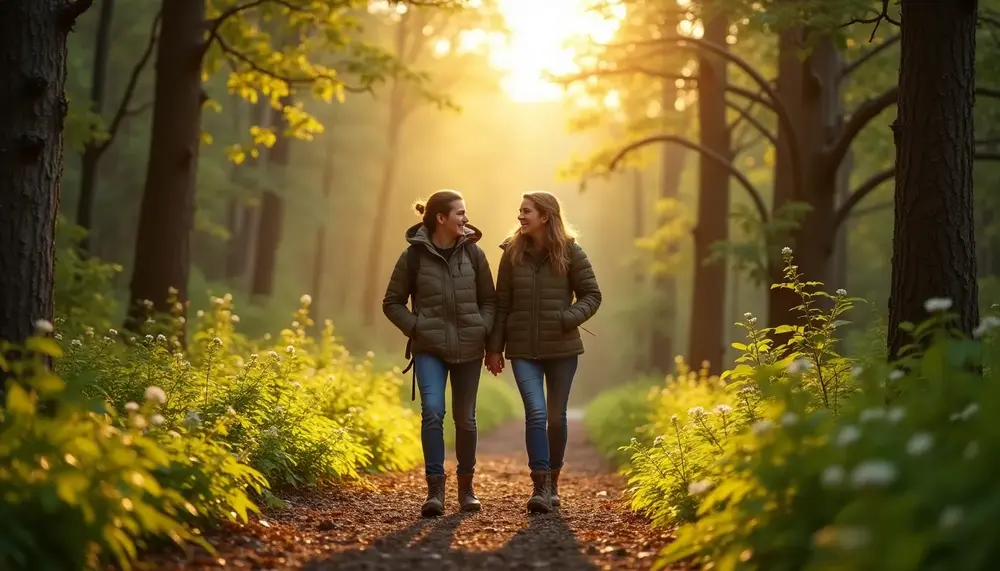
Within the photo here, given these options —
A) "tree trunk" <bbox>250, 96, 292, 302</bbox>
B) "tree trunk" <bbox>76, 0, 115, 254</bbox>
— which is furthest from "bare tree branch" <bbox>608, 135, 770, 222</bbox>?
"tree trunk" <bbox>250, 96, 292, 302</bbox>

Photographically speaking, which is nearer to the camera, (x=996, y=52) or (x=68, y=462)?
(x=68, y=462)

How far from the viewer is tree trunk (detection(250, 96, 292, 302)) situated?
2247 centimetres

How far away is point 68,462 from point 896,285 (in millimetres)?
4680

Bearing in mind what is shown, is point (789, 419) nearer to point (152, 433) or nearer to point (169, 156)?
point (152, 433)

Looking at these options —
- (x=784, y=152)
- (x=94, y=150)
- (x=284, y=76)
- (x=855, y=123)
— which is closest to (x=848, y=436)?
(x=855, y=123)

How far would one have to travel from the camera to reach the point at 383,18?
1153 inches

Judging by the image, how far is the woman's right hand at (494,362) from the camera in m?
7.10

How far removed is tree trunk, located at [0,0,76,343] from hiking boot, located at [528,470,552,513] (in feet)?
11.6

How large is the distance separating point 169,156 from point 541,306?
5.31 metres

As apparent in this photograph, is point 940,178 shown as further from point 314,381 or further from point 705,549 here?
point 314,381

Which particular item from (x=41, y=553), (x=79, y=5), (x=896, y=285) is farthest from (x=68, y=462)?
(x=896, y=285)

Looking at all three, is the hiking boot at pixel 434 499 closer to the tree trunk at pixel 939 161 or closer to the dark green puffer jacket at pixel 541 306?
the dark green puffer jacket at pixel 541 306

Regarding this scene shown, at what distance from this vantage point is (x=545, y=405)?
7.22 metres

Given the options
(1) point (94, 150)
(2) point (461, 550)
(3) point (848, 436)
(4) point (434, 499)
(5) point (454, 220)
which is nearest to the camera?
(3) point (848, 436)
